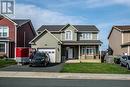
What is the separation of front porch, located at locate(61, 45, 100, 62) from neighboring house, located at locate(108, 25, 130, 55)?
4477 mm

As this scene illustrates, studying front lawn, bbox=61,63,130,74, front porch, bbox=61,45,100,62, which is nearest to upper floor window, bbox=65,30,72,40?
front porch, bbox=61,45,100,62

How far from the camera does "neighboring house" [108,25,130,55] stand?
5699cm

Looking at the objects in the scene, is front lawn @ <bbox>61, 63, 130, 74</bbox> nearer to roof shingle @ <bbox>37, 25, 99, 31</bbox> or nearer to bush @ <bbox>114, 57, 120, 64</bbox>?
bush @ <bbox>114, 57, 120, 64</bbox>

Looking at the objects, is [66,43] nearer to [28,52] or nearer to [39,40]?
[39,40]

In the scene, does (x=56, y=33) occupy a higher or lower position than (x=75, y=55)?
higher

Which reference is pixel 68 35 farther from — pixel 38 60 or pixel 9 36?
pixel 38 60

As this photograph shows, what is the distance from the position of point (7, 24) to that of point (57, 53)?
1001cm

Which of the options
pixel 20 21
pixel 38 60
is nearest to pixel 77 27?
pixel 20 21

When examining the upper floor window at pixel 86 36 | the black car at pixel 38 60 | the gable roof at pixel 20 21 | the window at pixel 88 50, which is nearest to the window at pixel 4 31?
the gable roof at pixel 20 21

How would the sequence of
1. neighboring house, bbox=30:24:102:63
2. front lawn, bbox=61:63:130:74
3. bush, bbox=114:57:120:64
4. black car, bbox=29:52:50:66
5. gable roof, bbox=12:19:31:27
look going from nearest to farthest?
front lawn, bbox=61:63:130:74
black car, bbox=29:52:50:66
bush, bbox=114:57:120:64
neighboring house, bbox=30:24:102:63
gable roof, bbox=12:19:31:27

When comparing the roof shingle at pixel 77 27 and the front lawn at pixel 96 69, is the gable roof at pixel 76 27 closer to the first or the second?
the roof shingle at pixel 77 27

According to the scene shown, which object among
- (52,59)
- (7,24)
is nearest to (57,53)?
(52,59)

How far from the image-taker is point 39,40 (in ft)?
180

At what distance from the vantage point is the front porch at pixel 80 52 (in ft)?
193
